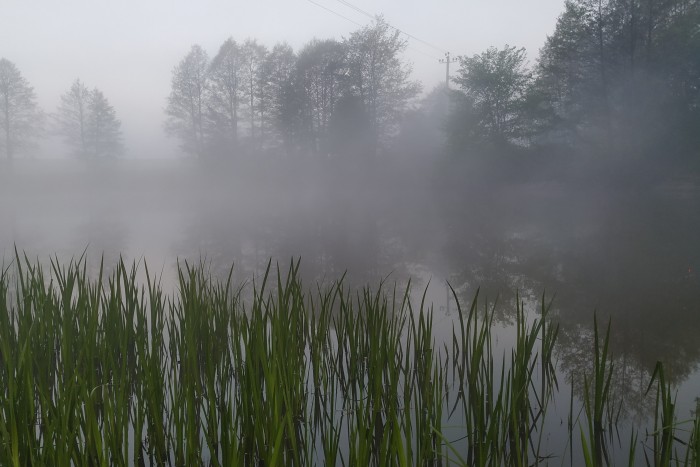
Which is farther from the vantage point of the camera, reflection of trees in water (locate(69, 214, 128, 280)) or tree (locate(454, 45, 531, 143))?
A: tree (locate(454, 45, 531, 143))

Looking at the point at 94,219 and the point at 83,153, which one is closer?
the point at 94,219

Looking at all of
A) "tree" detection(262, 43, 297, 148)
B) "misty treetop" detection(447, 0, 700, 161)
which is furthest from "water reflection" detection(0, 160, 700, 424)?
"tree" detection(262, 43, 297, 148)

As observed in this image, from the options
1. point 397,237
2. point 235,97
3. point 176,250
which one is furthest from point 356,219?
point 235,97

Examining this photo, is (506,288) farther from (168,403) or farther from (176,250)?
(176,250)

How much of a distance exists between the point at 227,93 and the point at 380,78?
928 centimetres

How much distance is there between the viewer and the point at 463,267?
700 centimetres

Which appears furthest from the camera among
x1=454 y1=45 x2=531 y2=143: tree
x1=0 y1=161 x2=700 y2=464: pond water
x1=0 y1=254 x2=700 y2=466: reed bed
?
x1=454 y1=45 x2=531 y2=143: tree

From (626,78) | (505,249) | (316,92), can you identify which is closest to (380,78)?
(316,92)

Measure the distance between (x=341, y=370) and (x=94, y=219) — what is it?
14688 mm

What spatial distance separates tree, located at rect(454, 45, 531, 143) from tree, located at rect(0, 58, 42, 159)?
934 inches

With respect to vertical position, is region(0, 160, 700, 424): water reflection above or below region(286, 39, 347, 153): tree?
below

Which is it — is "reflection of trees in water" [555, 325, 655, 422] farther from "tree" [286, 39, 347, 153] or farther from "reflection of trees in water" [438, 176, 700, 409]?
"tree" [286, 39, 347, 153]

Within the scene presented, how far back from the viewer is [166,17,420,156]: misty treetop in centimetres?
2602

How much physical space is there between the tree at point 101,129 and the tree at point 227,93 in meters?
7.42
